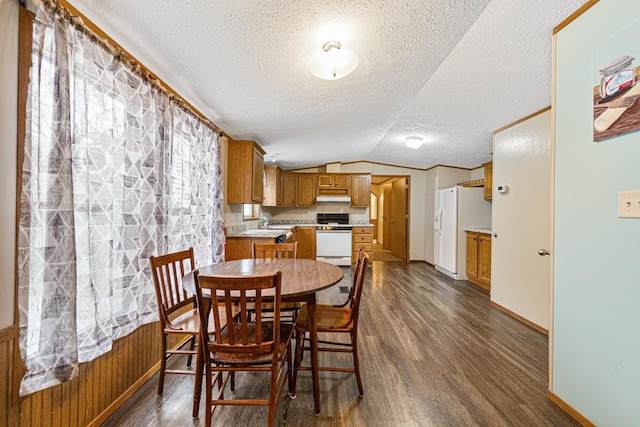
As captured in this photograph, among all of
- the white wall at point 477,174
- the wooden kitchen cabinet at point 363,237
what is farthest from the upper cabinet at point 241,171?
the white wall at point 477,174

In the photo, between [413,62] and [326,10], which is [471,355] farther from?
[326,10]

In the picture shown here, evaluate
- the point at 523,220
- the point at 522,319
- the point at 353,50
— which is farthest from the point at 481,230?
the point at 353,50

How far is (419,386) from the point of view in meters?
1.80

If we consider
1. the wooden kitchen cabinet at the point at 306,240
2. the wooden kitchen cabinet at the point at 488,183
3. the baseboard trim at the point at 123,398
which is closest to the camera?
the baseboard trim at the point at 123,398

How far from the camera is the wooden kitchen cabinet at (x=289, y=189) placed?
6.11 m

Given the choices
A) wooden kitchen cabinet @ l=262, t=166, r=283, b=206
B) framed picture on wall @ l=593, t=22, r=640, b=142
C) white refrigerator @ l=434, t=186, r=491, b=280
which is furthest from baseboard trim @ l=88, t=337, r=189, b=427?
white refrigerator @ l=434, t=186, r=491, b=280

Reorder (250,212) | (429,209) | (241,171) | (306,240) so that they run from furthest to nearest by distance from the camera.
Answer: (429,209)
(306,240)
(250,212)
(241,171)

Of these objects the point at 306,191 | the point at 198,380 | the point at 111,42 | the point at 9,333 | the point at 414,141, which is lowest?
the point at 198,380

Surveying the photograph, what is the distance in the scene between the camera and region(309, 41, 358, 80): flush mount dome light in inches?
66.7

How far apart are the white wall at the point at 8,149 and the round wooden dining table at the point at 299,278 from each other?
0.67m

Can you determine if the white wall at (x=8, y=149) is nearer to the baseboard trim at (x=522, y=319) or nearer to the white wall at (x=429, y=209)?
the baseboard trim at (x=522, y=319)

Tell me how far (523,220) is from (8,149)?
3.90 m

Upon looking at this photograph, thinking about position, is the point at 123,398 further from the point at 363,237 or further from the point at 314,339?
the point at 363,237

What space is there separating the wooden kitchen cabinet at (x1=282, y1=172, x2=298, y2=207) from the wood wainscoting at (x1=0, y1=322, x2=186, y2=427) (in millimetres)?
4320
